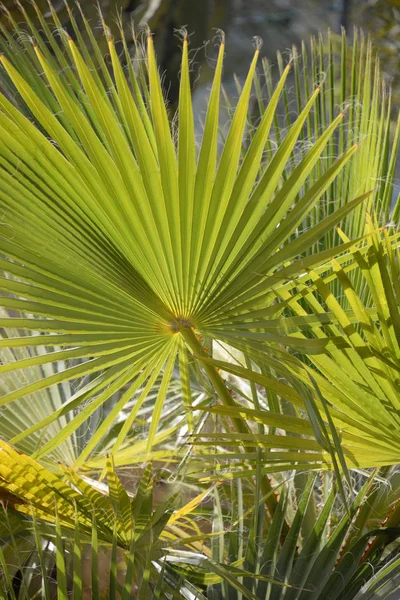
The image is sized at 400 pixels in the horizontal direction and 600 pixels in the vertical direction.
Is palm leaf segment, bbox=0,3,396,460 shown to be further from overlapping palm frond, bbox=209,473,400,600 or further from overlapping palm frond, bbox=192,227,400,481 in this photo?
overlapping palm frond, bbox=209,473,400,600

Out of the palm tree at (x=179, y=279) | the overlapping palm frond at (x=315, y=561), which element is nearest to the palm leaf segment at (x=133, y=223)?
the palm tree at (x=179, y=279)

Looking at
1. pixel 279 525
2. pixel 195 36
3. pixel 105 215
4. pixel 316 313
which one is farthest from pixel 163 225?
pixel 195 36

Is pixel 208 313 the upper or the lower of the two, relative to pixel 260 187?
lower

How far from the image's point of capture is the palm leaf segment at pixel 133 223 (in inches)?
24.3

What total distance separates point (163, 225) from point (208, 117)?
113 mm

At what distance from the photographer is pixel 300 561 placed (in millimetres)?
710

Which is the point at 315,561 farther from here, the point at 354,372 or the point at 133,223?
the point at 133,223

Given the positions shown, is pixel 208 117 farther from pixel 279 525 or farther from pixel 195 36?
pixel 195 36

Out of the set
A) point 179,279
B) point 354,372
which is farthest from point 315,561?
point 179,279

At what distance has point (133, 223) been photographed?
66 cm

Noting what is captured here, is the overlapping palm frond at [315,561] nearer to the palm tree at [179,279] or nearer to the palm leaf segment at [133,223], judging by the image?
the palm tree at [179,279]

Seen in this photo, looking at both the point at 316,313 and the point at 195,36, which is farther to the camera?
the point at 195,36

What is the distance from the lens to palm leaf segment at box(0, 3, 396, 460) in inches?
24.3

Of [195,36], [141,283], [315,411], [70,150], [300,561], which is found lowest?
[300,561]
